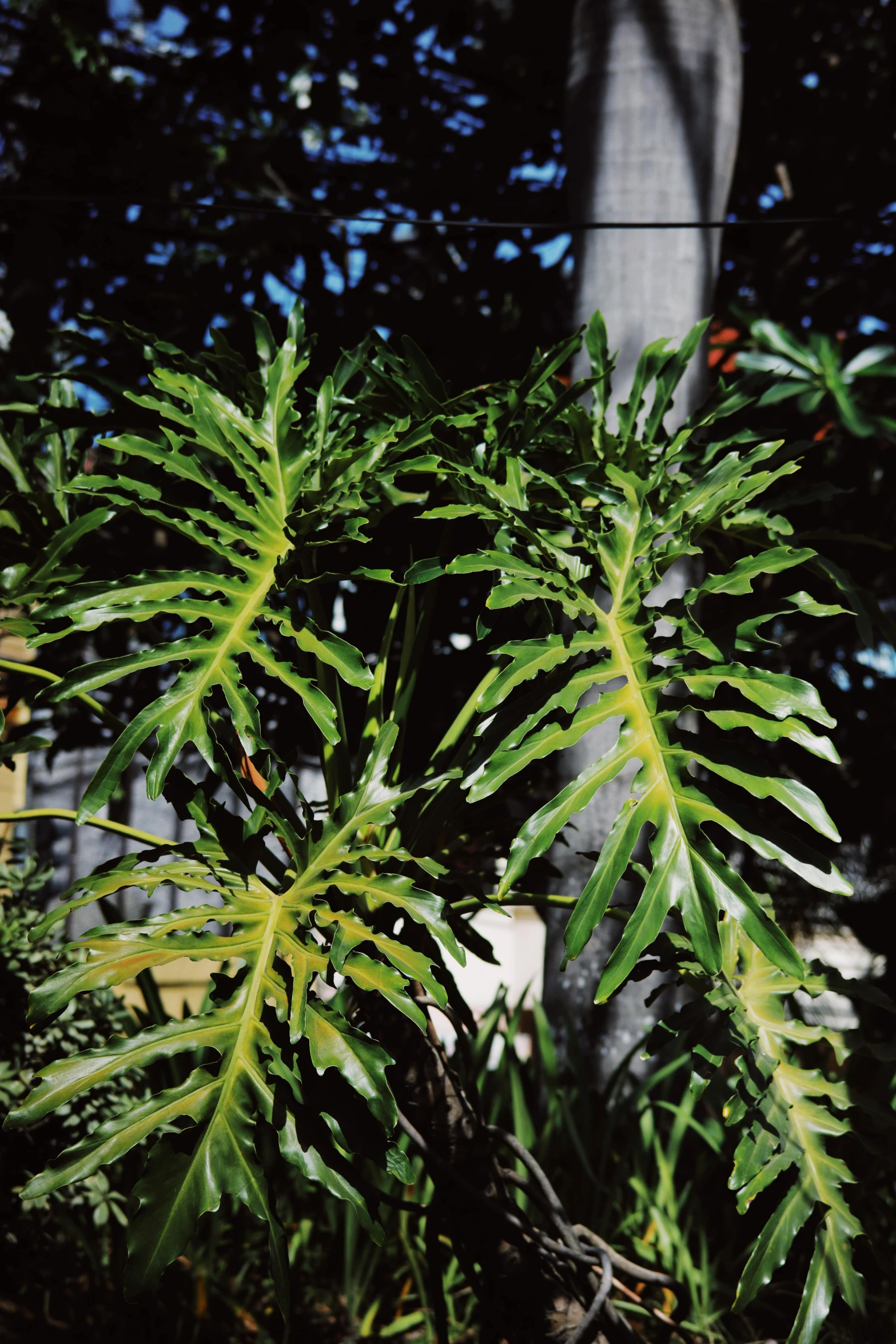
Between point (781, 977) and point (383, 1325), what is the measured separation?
1387mm

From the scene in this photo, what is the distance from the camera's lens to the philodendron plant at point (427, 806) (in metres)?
1.16

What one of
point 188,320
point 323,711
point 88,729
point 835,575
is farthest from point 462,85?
point 323,711

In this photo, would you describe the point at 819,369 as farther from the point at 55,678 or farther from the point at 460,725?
the point at 55,678

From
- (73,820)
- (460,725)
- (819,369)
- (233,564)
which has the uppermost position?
(819,369)

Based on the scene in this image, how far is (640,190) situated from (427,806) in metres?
1.87

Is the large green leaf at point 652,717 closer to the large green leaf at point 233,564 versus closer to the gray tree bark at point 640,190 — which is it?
the large green leaf at point 233,564

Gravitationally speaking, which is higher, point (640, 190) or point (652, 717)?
point (640, 190)

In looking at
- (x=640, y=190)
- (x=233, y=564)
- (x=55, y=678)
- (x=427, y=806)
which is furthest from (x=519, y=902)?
(x=640, y=190)

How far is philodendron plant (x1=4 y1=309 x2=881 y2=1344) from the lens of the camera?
45.8 inches

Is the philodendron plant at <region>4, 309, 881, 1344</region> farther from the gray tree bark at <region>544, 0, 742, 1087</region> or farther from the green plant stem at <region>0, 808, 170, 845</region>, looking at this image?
the gray tree bark at <region>544, 0, 742, 1087</region>

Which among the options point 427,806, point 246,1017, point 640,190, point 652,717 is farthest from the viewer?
point 640,190

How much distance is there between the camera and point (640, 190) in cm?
259

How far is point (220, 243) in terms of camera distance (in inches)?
141

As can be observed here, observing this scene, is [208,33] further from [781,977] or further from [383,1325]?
[383,1325]
